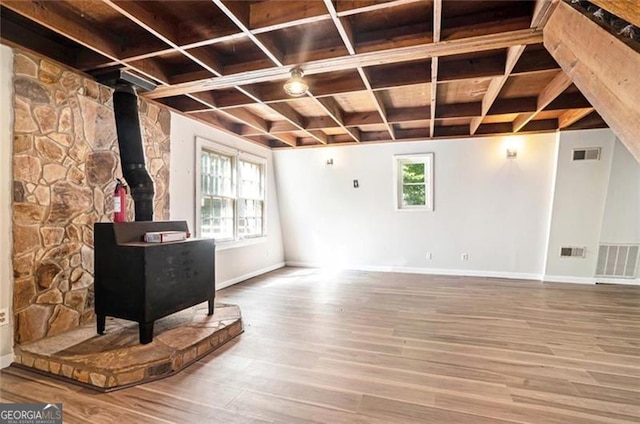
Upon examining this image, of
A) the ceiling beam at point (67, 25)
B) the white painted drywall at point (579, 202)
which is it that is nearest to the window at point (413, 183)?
the white painted drywall at point (579, 202)

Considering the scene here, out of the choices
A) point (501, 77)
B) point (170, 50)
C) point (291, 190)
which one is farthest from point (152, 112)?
point (501, 77)

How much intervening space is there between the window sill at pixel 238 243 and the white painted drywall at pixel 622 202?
5596 millimetres

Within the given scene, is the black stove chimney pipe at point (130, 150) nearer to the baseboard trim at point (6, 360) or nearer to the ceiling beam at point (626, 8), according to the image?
the baseboard trim at point (6, 360)

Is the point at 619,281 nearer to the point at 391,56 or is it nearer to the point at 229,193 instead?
the point at 391,56

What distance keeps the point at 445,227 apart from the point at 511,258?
1179mm

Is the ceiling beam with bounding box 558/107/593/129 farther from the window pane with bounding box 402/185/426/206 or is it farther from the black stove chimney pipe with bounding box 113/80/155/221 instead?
the black stove chimney pipe with bounding box 113/80/155/221

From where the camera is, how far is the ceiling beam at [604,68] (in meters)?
1.18

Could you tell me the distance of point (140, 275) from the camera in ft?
7.24

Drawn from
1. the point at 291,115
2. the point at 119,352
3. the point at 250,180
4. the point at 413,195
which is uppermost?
the point at 291,115

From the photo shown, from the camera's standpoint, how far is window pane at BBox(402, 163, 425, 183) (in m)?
5.53

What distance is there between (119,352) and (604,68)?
10.8 feet

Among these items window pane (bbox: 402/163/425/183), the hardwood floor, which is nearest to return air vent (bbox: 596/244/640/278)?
the hardwood floor

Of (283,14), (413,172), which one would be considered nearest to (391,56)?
(283,14)

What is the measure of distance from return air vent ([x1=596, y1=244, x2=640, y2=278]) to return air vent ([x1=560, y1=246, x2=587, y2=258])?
264 millimetres
